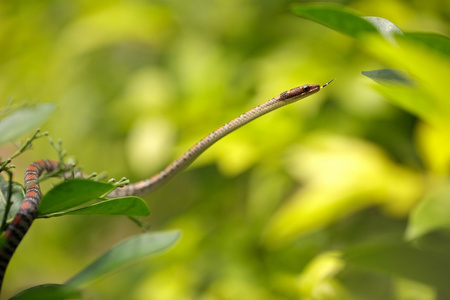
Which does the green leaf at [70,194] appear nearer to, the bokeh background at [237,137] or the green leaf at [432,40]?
the green leaf at [432,40]

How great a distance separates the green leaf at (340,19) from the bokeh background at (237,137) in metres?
0.43

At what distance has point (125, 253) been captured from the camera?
0.39 m

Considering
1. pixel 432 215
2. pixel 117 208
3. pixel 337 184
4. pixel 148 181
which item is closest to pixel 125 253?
pixel 117 208

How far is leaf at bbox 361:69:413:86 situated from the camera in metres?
0.46

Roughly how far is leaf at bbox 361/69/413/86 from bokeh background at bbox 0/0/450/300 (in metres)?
0.37

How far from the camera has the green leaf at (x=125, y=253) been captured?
0.37 m

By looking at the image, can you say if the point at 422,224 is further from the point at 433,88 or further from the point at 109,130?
the point at 109,130

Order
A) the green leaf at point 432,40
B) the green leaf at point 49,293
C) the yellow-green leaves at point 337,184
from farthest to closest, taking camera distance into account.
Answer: the yellow-green leaves at point 337,184 → the green leaf at point 432,40 → the green leaf at point 49,293

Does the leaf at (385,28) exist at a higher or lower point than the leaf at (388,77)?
higher

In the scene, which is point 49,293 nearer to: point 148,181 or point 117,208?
point 117,208

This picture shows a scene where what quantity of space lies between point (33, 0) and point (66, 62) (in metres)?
0.27

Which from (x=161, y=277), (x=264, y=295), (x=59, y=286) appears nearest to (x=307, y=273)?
(x=264, y=295)

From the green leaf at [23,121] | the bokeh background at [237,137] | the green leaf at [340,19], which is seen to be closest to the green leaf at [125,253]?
the green leaf at [23,121]

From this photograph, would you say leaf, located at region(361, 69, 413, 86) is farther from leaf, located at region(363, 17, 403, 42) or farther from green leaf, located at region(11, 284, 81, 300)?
green leaf, located at region(11, 284, 81, 300)
